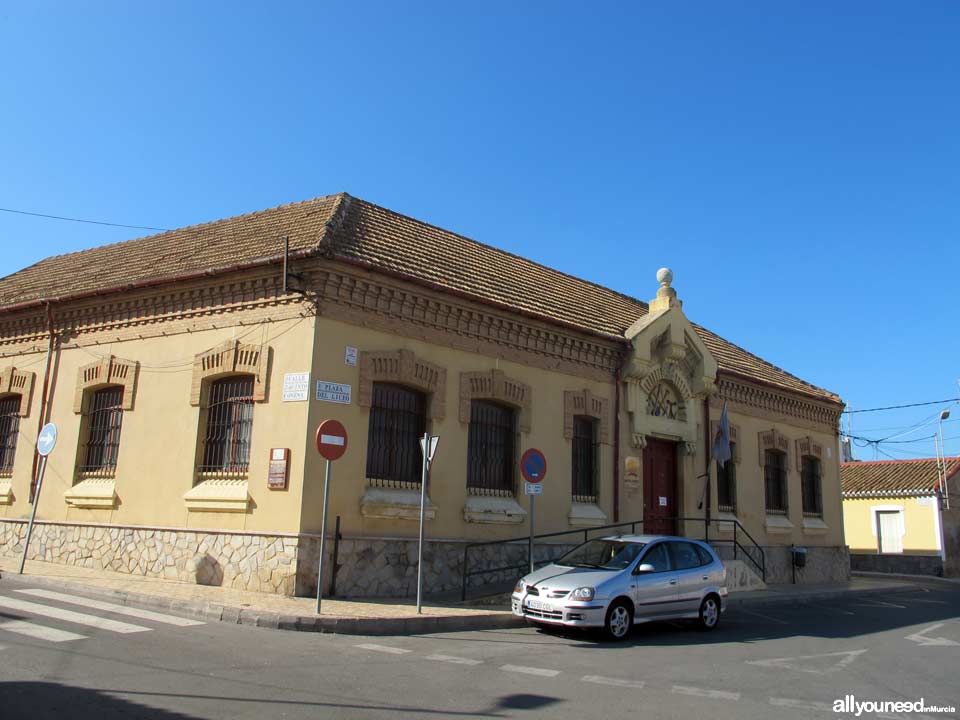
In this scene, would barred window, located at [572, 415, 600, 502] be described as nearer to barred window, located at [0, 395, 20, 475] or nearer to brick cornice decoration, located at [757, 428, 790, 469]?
brick cornice decoration, located at [757, 428, 790, 469]

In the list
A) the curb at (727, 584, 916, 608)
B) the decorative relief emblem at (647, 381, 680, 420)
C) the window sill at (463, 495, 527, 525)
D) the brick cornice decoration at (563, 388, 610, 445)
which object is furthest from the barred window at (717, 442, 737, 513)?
the window sill at (463, 495, 527, 525)

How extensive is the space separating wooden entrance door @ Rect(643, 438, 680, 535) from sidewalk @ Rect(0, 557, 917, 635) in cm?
683

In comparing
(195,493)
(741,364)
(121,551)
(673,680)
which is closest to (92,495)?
(121,551)

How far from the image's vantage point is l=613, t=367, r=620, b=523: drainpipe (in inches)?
699

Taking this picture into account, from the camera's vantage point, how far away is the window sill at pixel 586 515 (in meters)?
16.8

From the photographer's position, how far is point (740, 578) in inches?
723

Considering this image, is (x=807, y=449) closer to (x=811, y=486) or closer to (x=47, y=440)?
(x=811, y=486)

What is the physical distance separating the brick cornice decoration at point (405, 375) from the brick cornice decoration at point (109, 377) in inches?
196

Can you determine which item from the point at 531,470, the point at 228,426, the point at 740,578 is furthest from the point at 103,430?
the point at 740,578

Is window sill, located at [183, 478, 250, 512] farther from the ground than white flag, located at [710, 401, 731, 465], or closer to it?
closer to it

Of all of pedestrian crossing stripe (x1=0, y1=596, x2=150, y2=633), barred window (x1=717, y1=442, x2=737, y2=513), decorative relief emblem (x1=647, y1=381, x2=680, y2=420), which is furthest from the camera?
barred window (x1=717, y1=442, x2=737, y2=513)

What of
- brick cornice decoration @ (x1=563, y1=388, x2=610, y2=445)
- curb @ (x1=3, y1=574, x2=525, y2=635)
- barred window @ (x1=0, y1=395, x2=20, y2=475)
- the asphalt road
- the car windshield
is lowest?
the asphalt road

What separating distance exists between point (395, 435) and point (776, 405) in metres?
13.5

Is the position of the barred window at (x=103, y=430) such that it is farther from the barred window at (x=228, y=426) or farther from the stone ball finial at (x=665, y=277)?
the stone ball finial at (x=665, y=277)
